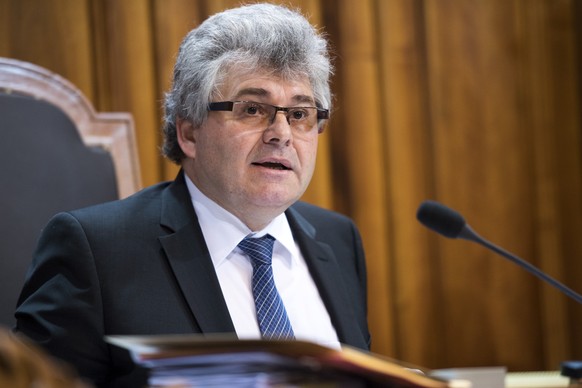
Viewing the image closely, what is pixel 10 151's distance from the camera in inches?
81.1

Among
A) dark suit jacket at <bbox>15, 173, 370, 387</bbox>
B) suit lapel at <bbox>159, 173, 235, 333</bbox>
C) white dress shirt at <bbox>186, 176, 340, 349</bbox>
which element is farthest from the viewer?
white dress shirt at <bbox>186, 176, 340, 349</bbox>

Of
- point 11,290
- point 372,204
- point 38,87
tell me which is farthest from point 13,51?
point 372,204

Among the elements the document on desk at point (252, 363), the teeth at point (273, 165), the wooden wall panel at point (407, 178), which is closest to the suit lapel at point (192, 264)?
the teeth at point (273, 165)

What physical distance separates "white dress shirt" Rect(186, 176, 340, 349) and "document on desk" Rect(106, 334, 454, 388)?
89 cm

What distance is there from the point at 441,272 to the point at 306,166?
4.07 ft

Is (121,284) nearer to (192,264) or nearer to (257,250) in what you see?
(192,264)

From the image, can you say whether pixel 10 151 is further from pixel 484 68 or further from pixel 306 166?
pixel 484 68

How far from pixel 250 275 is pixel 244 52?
520mm

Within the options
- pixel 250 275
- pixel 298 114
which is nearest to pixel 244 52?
pixel 298 114

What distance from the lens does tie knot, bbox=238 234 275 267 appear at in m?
1.99

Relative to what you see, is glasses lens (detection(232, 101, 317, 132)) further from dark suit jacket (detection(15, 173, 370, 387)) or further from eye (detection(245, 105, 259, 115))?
dark suit jacket (detection(15, 173, 370, 387))

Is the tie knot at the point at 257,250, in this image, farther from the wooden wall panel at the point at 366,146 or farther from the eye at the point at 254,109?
the wooden wall panel at the point at 366,146

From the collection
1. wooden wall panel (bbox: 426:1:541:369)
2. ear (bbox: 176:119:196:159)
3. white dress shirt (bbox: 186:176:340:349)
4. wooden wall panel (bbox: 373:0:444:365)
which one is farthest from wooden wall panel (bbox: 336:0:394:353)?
ear (bbox: 176:119:196:159)

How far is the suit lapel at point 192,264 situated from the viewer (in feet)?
5.93
